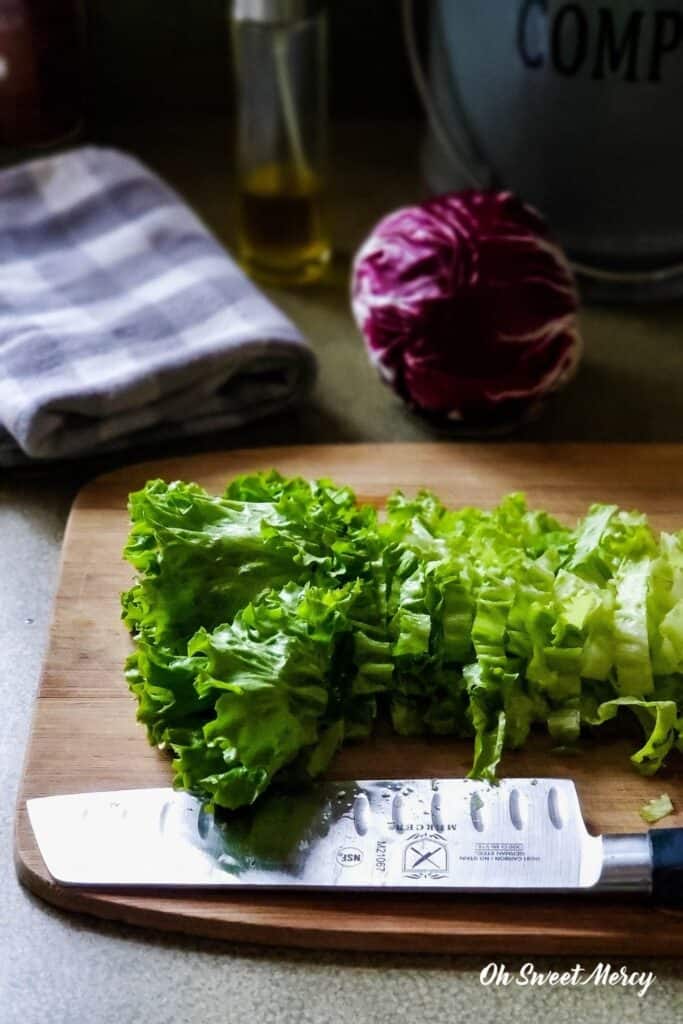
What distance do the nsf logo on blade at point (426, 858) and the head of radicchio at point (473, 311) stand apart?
52 centimetres

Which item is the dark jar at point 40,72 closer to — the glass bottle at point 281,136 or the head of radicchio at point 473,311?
the glass bottle at point 281,136

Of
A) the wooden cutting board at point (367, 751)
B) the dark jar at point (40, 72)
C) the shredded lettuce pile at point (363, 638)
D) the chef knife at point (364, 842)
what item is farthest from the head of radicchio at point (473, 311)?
the dark jar at point (40, 72)

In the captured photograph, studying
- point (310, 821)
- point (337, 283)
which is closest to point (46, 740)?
point (310, 821)

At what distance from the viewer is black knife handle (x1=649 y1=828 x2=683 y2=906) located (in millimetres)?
836

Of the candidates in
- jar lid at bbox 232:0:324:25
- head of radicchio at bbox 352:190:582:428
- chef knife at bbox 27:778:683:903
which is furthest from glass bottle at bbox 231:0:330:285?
chef knife at bbox 27:778:683:903

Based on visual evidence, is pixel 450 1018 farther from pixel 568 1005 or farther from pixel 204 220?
pixel 204 220

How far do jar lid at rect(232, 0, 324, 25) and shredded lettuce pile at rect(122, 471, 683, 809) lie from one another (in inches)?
25.7

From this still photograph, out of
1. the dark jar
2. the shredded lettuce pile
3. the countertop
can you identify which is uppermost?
the dark jar

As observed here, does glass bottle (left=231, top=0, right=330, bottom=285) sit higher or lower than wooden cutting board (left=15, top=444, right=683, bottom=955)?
higher

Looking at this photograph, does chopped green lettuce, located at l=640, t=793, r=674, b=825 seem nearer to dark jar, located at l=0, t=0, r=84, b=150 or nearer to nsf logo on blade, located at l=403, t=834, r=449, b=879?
nsf logo on blade, located at l=403, t=834, r=449, b=879

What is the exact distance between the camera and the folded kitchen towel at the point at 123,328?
122 cm

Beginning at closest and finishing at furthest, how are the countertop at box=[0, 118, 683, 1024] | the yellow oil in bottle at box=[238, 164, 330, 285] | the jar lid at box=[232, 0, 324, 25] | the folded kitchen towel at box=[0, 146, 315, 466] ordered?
the countertop at box=[0, 118, 683, 1024], the folded kitchen towel at box=[0, 146, 315, 466], the jar lid at box=[232, 0, 324, 25], the yellow oil in bottle at box=[238, 164, 330, 285]

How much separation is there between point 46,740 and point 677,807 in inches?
18.7

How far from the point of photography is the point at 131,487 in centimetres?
121
